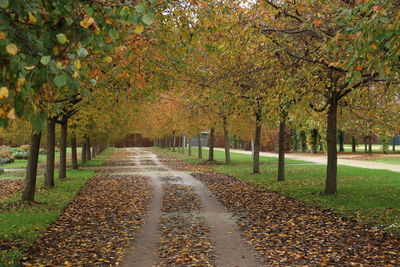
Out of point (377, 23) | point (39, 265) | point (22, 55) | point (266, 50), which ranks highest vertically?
point (266, 50)

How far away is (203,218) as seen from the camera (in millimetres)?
10102

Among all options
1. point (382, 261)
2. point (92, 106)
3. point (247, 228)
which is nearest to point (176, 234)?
point (247, 228)

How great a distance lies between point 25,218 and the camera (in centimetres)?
961

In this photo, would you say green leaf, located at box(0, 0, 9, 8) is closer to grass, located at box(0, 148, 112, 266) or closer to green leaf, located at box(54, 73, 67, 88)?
green leaf, located at box(54, 73, 67, 88)

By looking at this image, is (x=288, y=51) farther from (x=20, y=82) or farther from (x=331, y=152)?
(x=20, y=82)

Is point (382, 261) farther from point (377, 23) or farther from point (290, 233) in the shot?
point (377, 23)

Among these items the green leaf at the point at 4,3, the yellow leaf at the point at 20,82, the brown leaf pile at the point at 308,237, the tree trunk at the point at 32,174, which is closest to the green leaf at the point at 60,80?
the yellow leaf at the point at 20,82

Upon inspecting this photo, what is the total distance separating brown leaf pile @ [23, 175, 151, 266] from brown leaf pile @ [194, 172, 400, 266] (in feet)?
8.69

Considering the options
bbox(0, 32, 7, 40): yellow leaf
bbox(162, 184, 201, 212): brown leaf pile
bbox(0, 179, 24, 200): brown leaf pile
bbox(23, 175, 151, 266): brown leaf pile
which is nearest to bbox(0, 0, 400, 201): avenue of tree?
bbox(0, 32, 7, 40): yellow leaf

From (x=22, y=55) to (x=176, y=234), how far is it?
586 cm

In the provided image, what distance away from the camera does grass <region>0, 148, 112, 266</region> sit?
22.9ft

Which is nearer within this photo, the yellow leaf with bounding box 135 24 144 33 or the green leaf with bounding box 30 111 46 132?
the green leaf with bounding box 30 111 46 132

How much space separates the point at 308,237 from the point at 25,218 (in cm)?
669

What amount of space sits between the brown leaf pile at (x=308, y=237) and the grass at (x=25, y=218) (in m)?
4.32
